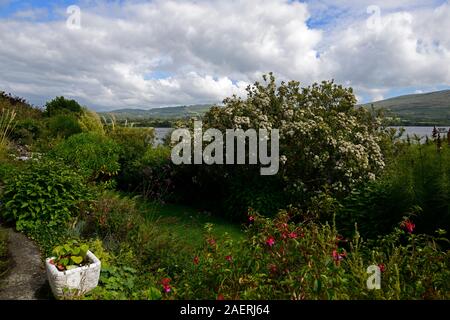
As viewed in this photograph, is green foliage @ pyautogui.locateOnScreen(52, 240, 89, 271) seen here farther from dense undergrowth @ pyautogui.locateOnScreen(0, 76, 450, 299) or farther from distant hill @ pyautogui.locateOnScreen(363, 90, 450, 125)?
distant hill @ pyautogui.locateOnScreen(363, 90, 450, 125)

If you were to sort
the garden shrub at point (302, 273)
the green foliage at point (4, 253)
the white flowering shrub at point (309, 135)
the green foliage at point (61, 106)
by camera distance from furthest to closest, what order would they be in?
the green foliage at point (61, 106)
the white flowering shrub at point (309, 135)
the green foliage at point (4, 253)
the garden shrub at point (302, 273)

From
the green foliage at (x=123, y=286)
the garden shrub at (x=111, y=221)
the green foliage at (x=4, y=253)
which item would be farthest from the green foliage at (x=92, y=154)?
the green foliage at (x=123, y=286)

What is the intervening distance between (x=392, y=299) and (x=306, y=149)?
535 centimetres

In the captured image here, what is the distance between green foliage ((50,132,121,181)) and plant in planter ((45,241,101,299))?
20.6 ft

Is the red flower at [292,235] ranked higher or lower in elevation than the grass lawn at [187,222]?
higher

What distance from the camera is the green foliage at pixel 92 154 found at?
1025cm

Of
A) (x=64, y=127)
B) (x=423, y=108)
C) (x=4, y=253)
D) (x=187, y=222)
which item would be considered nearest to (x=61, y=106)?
(x=64, y=127)

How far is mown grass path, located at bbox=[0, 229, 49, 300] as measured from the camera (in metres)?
4.05

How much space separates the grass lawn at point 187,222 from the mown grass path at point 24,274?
206 centimetres

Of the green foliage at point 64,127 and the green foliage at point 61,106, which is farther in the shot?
the green foliage at point 61,106

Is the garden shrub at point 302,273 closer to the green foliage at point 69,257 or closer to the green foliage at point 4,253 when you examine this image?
the green foliage at point 69,257

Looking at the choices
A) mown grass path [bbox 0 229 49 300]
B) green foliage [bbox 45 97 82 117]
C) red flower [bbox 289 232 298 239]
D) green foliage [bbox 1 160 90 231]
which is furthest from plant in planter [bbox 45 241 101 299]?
green foliage [bbox 45 97 82 117]

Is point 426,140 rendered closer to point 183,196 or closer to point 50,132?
point 183,196
